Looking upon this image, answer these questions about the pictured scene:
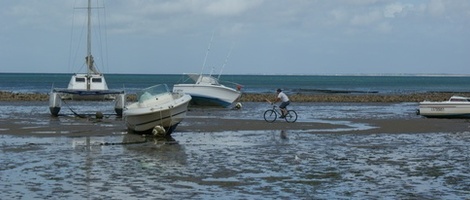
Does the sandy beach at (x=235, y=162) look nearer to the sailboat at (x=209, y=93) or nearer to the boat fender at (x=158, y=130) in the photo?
the boat fender at (x=158, y=130)

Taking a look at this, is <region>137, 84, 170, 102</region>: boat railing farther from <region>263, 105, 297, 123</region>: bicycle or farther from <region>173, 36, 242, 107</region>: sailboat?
<region>173, 36, 242, 107</region>: sailboat

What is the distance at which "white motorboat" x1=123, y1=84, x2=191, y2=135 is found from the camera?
26938 mm

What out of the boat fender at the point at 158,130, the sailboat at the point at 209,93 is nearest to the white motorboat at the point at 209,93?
the sailboat at the point at 209,93

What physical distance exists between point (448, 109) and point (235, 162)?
22.4 metres

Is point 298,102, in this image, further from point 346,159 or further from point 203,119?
point 346,159

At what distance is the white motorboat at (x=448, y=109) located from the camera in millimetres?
38656

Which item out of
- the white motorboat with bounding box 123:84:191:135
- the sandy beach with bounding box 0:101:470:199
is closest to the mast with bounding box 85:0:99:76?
the sandy beach with bounding box 0:101:470:199

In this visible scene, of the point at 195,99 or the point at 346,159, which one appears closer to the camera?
the point at 346,159

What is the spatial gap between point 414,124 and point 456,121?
3395 mm

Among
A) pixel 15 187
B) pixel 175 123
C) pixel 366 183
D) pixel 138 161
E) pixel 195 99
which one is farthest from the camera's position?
pixel 195 99

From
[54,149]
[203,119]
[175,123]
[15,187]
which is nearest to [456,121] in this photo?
[203,119]

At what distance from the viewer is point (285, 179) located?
1652 cm

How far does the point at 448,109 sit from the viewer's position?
128ft

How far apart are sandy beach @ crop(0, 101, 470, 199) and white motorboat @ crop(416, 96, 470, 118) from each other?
695 centimetres
